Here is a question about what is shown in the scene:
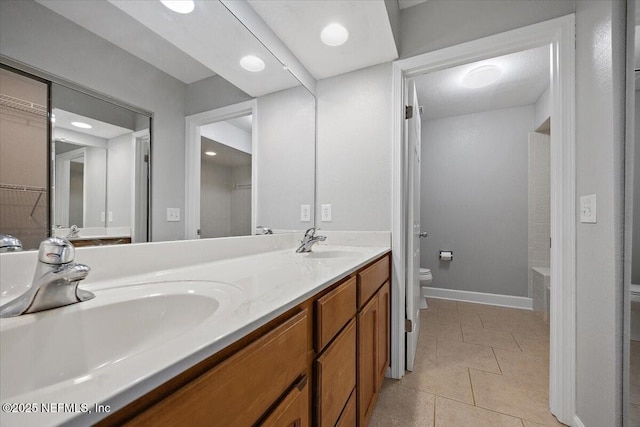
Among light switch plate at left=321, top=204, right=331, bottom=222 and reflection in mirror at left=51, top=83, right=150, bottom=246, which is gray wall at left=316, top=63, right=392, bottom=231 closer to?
light switch plate at left=321, top=204, right=331, bottom=222

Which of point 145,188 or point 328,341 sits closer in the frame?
point 328,341

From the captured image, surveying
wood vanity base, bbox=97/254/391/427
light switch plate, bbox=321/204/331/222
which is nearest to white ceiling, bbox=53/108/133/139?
wood vanity base, bbox=97/254/391/427

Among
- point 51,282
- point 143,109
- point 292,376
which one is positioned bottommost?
point 292,376

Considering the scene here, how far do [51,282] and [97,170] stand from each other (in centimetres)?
38

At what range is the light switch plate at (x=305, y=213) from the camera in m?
1.84

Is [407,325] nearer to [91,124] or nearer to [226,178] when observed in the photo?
[226,178]

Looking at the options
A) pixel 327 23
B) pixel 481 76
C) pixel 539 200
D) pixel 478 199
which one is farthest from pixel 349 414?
pixel 539 200

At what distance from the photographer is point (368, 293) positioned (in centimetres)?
120

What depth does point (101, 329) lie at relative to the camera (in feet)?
1.82

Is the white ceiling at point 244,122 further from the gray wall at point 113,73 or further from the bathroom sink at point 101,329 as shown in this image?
the bathroom sink at point 101,329

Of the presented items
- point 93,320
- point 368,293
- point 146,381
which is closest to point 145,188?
point 93,320

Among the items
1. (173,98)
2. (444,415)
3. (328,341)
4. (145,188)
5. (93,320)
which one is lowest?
(444,415)

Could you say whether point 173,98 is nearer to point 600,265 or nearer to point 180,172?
point 180,172

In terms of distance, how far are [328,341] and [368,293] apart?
451mm
